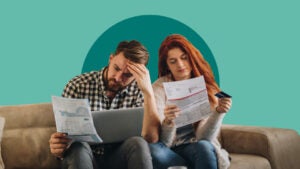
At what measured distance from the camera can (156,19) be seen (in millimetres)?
3119

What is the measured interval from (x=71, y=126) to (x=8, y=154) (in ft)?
1.91

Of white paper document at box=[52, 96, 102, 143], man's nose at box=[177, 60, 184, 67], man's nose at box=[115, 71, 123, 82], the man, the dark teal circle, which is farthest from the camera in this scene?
the dark teal circle

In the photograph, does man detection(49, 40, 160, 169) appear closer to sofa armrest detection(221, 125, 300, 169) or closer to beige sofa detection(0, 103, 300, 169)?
beige sofa detection(0, 103, 300, 169)

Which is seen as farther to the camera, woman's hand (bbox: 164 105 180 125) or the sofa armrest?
the sofa armrest

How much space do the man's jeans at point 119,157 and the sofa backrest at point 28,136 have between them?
402 millimetres

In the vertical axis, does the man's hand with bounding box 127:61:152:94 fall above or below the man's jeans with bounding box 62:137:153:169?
above

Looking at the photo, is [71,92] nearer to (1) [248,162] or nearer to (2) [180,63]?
(2) [180,63]

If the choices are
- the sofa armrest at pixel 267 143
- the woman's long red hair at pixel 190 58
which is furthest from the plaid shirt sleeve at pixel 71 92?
the sofa armrest at pixel 267 143

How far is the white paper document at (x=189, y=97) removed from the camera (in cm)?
237

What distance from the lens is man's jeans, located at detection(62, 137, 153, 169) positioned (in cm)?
215

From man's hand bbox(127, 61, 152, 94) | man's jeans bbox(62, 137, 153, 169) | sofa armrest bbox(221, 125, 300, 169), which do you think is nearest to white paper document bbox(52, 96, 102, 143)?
man's jeans bbox(62, 137, 153, 169)

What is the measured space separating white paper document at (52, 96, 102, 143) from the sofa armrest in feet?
3.60

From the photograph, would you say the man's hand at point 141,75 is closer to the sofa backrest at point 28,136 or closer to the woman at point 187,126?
the woman at point 187,126

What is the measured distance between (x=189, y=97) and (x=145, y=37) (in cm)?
82
